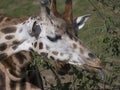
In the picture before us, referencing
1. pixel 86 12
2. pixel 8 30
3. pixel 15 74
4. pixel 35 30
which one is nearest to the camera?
pixel 35 30

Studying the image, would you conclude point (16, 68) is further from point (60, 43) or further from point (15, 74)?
point (60, 43)

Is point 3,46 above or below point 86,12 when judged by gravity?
below

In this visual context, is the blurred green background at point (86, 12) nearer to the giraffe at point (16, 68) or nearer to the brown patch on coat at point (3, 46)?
the giraffe at point (16, 68)

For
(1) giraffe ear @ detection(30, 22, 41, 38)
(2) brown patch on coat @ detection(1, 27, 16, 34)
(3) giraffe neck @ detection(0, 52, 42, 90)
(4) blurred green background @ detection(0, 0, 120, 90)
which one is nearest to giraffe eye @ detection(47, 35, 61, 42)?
(1) giraffe ear @ detection(30, 22, 41, 38)

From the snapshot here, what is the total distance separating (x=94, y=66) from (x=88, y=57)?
11 centimetres

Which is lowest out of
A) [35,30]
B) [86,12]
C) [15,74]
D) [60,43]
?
[15,74]

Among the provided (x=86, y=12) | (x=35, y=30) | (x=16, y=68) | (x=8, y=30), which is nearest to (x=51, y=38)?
(x=35, y=30)

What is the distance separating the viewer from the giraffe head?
4.51 metres

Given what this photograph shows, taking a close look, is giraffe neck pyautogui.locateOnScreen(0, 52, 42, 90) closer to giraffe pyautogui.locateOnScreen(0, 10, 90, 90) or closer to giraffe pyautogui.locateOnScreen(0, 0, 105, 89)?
giraffe pyautogui.locateOnScreen(0, 10, 90, 90)

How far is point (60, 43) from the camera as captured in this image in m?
4.58

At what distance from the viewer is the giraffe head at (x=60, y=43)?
451 cm

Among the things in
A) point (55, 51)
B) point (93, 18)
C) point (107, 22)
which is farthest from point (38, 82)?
point (93, 18)

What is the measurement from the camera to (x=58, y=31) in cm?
456

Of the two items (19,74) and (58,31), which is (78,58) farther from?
(19,74)
